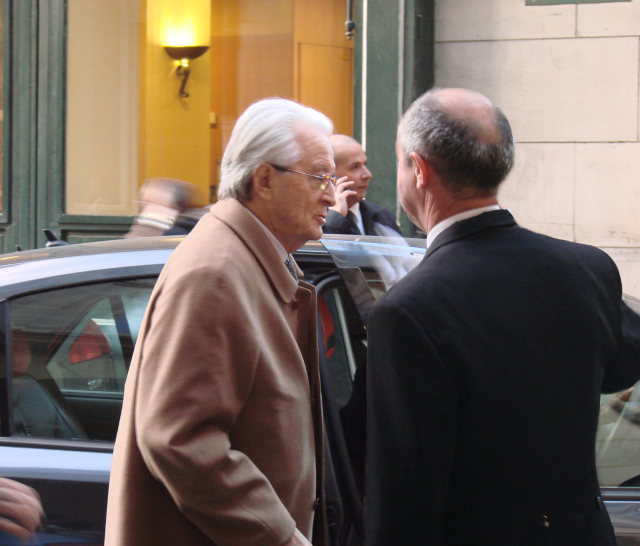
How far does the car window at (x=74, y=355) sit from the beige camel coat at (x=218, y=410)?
24.7 inches

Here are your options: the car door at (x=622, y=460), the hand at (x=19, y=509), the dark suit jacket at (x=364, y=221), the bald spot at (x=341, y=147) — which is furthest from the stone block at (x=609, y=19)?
the hand at (x=19, y=509)

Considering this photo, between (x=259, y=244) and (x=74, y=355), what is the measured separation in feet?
2.79

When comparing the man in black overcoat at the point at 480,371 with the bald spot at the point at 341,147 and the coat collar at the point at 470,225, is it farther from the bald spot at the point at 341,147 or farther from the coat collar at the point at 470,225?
the bald spot at the point at 341,147

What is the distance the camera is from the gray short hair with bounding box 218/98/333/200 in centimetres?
165

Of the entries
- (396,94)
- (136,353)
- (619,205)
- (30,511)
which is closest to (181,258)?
(136,353)

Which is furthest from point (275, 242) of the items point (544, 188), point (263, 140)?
point (544, 188)

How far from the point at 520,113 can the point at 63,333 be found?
4946mm

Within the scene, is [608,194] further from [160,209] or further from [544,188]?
[160,209]

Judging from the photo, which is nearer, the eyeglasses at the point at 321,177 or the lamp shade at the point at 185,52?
the eyeglasses at the point at 321,177

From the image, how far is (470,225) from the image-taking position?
1522 mm

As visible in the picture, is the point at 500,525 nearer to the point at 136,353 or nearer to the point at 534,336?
the point at 534,336

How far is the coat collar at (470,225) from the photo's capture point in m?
1.52

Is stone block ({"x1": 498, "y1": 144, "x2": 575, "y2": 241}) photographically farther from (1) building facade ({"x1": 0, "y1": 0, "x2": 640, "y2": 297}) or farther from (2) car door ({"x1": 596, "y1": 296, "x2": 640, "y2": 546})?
(2) car door ({"x1": 596, "y1": 296, "x2": 640, "y2": 546})

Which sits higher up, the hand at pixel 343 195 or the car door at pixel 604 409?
the hand at pixel 343 195
